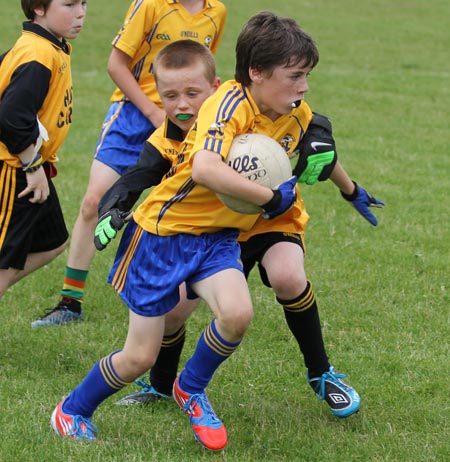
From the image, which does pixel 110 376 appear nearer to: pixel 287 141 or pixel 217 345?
pixel 217 345

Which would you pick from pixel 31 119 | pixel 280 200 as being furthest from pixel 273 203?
pixel 31 119

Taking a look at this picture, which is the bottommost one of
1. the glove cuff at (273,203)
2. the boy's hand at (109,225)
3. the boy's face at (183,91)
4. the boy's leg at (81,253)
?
the boy's leg at (81,253)

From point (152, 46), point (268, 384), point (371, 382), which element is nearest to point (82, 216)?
point (152, 46)

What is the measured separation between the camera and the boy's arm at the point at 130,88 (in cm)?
580

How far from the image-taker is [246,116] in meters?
4.04

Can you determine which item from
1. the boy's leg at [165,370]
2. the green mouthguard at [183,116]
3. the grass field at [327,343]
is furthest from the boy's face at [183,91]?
the grass field at [327,343]

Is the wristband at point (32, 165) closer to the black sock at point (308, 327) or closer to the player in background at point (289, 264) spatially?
the player in background at point (289, 264)

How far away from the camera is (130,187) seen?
13.8 feet

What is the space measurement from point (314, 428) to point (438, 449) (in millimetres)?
571

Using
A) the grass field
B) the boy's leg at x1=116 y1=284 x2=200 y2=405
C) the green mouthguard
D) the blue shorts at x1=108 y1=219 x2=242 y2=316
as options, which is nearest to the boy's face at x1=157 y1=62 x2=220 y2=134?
the green mouthguard

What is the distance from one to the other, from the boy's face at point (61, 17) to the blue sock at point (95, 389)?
1.81 metres

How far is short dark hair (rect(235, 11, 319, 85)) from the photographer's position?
3965 millimetres

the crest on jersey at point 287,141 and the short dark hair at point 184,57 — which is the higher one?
the short dark hair at point 184,57

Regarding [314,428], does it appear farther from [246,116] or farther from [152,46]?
[152,46]
